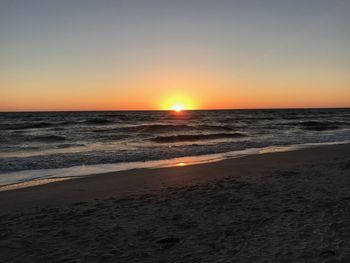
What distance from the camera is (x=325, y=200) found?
20.2 ft

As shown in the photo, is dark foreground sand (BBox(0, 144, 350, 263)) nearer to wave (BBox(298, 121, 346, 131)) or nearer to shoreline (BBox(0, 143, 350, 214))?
shoreline (BBox(0, 143, 350, 214))

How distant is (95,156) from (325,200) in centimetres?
1101

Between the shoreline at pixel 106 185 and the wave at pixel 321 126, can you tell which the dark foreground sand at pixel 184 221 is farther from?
the wave at pixel 321 126

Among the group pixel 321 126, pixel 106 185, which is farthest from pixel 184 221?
pixel 321 126

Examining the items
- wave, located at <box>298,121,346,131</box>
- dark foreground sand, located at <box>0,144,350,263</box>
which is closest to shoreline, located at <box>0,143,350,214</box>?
dark foreground sand, located at <box>0,144,350,263</box>

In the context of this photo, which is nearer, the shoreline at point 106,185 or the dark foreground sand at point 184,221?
the dark foreground sand at point 184,221

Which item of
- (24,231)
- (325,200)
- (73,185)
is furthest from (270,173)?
(24,231)

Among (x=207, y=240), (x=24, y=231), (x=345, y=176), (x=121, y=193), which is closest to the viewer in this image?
(x=207, y=240)

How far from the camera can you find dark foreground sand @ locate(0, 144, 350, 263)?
4180mm

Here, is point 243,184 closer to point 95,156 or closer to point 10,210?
point 10,210

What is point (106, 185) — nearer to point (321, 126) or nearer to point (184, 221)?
point (184, 221)

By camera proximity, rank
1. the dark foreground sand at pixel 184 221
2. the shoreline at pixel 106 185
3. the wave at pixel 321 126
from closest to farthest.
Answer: the dark foreground sand at pixel 184 221, the shoreline at pixel 106 185, the wave at pixel 321 126

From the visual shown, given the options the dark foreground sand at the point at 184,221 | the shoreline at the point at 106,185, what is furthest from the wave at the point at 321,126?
the dark foreground sand at the point at 184,221

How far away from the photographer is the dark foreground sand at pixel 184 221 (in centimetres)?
418
